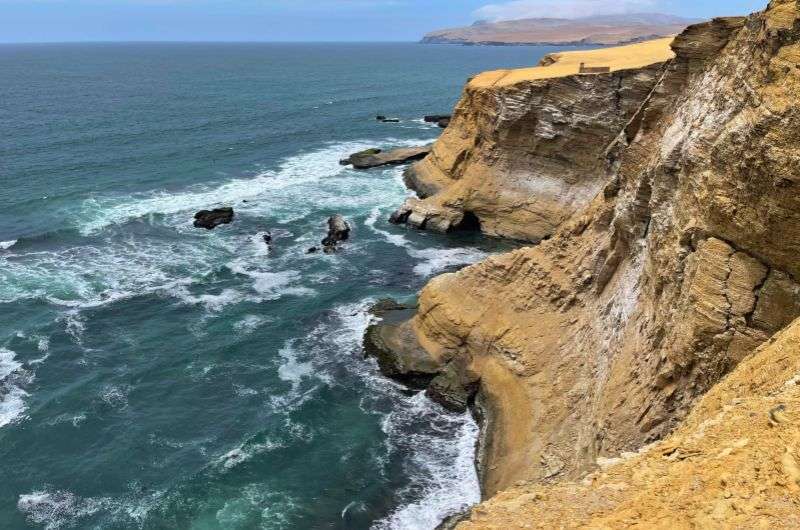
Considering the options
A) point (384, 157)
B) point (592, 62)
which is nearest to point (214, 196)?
point (384, 157)

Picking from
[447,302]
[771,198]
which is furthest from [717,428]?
[447,302]

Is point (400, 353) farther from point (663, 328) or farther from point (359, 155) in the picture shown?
point (359, 155)

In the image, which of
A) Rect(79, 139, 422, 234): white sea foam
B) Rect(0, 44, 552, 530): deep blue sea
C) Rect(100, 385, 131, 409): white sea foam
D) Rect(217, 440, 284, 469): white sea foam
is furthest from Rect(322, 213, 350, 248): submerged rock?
Rect(217, 440, 284, 469): white sea foam

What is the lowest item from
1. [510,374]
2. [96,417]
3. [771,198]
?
[96,417]

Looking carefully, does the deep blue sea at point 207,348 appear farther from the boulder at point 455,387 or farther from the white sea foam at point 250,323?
the boulder at point 455,387

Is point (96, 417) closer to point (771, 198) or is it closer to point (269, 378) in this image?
point (269, 378)

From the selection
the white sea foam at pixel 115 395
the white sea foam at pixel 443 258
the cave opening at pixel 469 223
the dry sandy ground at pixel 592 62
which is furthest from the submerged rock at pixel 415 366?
the dry sandy ground at pixel 592 62

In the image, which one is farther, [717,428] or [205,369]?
[205,369]
